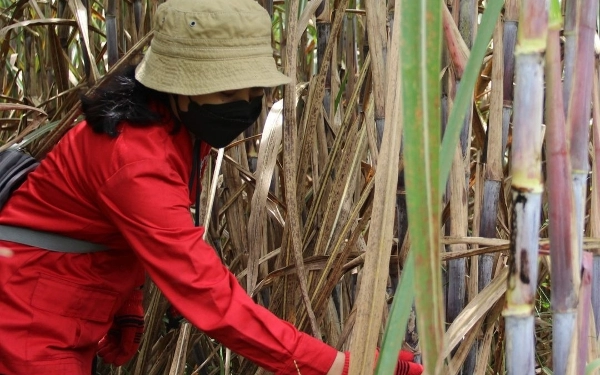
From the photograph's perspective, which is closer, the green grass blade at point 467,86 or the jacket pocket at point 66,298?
the green grass blade at point 467,86

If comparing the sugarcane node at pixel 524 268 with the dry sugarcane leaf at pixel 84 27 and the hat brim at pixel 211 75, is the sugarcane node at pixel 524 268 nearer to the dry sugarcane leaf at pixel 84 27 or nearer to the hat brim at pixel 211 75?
the hat brim at pixel 211 75

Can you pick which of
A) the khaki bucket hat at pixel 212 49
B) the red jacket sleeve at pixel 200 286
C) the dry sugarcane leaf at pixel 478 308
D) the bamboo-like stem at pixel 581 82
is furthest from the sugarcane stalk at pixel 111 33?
the bamboo-like stem at pixel 581 82

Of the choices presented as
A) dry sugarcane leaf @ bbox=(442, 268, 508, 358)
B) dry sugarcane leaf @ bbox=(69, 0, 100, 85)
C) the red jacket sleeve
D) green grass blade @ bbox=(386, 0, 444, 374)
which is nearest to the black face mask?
the red jacket sleeve

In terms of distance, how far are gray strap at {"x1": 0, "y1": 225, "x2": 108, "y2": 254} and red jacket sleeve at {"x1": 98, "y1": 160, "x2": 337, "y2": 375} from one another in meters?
0.23

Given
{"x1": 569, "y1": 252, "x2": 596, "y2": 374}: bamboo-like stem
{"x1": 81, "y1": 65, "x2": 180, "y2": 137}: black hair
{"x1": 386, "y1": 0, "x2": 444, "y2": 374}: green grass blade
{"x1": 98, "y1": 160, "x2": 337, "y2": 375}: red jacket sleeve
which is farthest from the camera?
{"x1": 81, "y1": 65, "x2": 180, "y2": 137}: black hair

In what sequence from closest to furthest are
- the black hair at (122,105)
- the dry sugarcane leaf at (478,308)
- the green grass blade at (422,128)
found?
1. the green grass blade at (422,128)
2. the dry sugarcane leaf at (478,308)
3. the black hair at (122,105)

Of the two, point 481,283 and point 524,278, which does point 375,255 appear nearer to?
point 524,278

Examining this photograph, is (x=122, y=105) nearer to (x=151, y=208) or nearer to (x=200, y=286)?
(x=151, y=208)

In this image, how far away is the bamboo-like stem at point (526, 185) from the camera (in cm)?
67

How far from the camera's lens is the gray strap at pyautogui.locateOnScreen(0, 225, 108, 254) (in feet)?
4.73

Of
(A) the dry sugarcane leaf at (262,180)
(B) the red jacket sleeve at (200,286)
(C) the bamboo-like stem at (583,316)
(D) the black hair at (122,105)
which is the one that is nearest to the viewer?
(C) the bamboo-like stem at (583,316)

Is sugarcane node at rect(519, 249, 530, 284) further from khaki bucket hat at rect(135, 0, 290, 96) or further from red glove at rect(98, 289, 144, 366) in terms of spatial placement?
red glove at rect(98, 289, 144, 366)

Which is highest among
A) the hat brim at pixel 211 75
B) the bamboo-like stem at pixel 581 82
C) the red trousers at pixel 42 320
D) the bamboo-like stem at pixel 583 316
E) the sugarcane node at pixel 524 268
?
the bamboo-like stem at pixel 581 82

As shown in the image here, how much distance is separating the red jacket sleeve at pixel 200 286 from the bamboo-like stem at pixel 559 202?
49 centimetres
